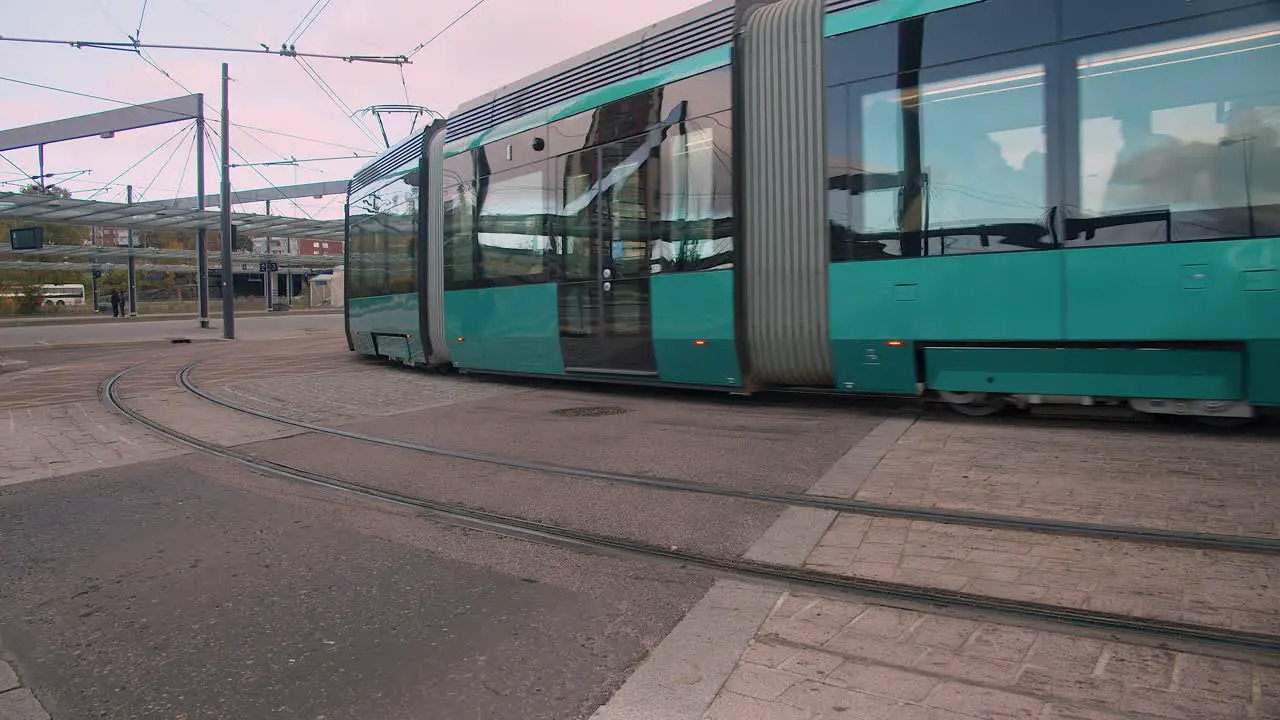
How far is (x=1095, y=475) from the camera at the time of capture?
5.04 metres

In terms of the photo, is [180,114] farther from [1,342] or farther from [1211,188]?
[1211,188]

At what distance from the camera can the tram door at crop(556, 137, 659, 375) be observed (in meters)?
8.86

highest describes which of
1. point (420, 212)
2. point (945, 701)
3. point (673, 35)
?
point (673, 35)

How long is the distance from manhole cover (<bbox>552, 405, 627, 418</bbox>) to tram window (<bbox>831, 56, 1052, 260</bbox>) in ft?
10.0

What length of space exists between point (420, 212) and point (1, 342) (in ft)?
66.5

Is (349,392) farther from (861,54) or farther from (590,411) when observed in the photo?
(861,54)

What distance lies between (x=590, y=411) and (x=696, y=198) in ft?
8.56

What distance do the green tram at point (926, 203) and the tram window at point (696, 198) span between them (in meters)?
0.03

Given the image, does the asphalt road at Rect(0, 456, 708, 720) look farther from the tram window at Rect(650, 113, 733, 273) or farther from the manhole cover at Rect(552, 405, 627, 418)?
the tram window at Rect(650, 113, 733, 273)

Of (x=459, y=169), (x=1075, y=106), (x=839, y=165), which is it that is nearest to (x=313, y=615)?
(x=839, y=165)

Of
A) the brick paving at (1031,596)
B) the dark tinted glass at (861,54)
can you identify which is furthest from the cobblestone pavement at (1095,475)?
the dark tinted glass at (861,54)

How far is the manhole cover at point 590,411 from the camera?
872 cm

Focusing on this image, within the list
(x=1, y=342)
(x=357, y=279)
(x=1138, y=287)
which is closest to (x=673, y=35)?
(x=1138, y=287)

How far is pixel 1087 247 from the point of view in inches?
232
